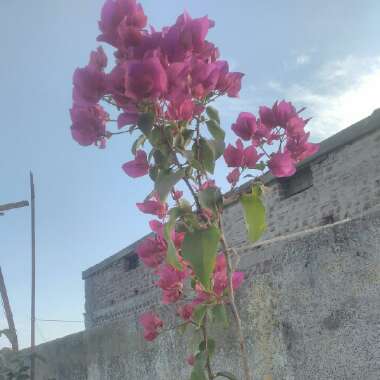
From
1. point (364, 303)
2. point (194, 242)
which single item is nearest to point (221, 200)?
point (194, 242)

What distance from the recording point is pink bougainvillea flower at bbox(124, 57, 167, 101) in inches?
41.3

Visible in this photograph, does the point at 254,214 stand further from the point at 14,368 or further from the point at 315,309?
the point at 14,368

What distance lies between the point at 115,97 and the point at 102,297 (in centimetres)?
1327

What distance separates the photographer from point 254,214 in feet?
3.98

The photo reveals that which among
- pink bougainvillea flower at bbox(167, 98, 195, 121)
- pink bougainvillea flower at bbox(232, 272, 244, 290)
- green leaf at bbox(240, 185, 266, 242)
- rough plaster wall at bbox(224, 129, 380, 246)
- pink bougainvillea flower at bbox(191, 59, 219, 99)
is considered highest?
rough plaster wall at bbox(224, 129, 380, 246)

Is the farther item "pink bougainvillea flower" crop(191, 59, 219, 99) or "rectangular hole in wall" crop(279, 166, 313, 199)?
"rectangular hole in wall" crop(279, 166, 313, 199)

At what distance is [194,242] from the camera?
113 cm

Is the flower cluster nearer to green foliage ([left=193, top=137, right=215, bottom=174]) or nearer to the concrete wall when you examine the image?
green foliage ([left=193, top=137, right=215, bottom=174])

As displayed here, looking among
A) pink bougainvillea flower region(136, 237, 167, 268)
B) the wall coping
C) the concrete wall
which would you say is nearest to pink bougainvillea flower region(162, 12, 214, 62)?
pink bougainvillea flower region(136, 237, 167, 268)

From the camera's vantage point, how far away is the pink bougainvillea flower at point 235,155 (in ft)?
4.25

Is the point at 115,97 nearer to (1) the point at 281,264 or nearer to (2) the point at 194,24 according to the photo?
(2) the point at 194,24

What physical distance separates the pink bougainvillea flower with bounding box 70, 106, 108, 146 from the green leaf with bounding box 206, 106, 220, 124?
26 cm

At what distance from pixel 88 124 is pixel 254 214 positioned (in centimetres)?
45

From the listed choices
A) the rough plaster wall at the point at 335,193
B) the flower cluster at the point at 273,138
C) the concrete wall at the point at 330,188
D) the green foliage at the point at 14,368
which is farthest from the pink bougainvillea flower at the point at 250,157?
the rough plaster wall at the point at 335,193
